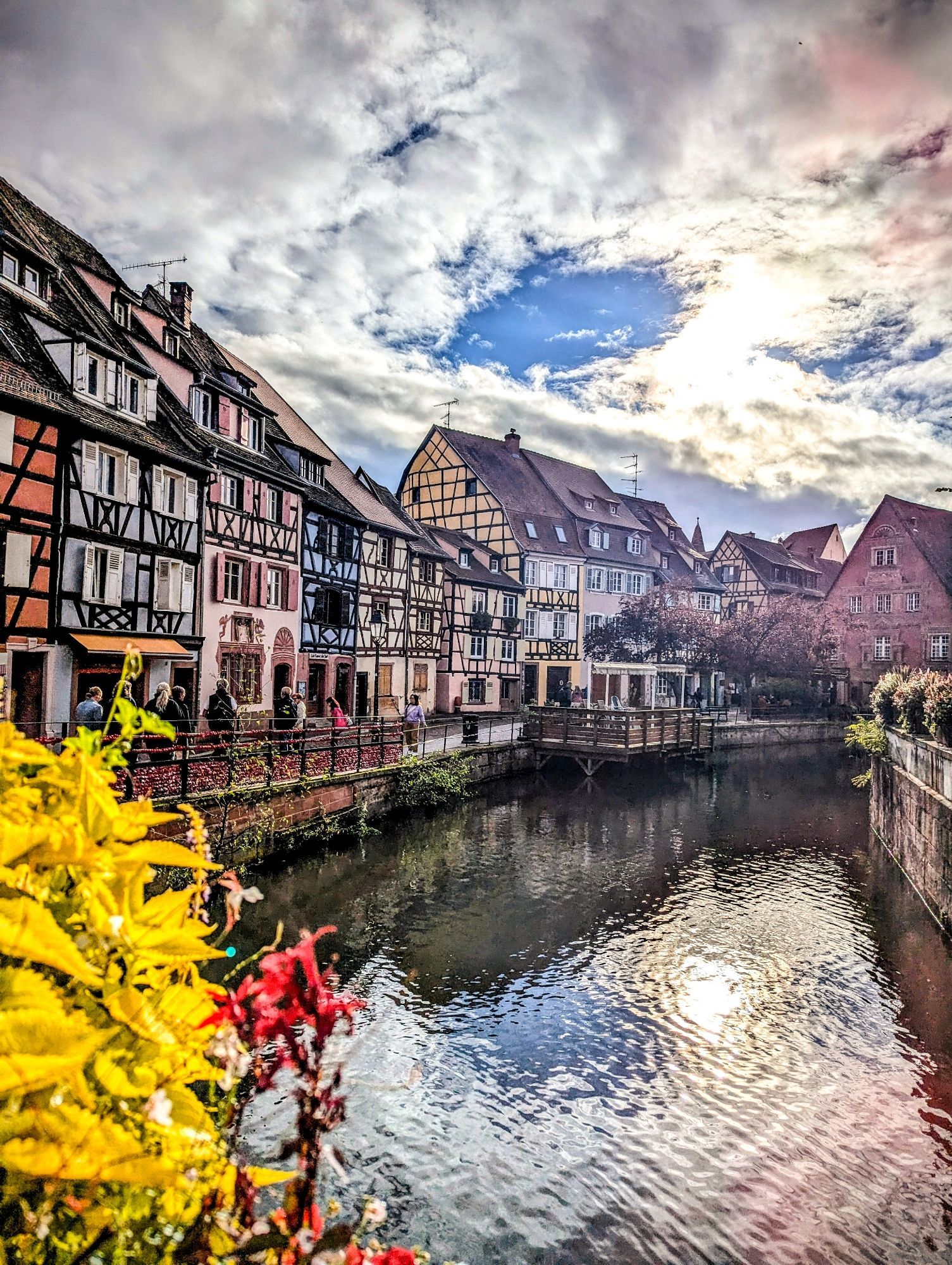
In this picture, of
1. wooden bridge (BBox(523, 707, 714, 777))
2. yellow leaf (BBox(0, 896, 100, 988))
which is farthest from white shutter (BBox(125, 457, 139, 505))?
yellow leaf (BBox(0, 896, 100, 988))

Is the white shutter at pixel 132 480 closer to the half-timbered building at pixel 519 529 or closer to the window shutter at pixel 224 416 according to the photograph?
the window shutter at pixel 224 416

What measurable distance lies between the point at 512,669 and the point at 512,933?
1192 inches

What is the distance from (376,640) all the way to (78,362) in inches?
657

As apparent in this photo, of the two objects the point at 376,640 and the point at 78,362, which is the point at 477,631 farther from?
the point at 78,362

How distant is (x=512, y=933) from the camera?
14008 millimetres

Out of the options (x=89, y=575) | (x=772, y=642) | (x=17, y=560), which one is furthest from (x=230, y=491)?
(x=772, y=642)

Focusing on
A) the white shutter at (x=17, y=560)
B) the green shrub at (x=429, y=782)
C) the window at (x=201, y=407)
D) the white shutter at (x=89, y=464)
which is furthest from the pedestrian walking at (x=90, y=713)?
the window at (x=201, y=407)

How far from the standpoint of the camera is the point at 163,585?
21.9 metres

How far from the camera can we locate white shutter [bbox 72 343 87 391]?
19125 mm

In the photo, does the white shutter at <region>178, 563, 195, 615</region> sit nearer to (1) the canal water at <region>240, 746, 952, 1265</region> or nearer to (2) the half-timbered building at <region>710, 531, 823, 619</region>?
(1) the canal water at <region>240, 746, 952, 1265</region>

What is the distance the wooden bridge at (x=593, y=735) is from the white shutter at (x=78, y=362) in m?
20.3

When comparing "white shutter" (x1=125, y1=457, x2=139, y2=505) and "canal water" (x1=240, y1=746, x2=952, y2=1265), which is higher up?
"white shutter" (x1=125, y1=457, x2=139, y2=505)

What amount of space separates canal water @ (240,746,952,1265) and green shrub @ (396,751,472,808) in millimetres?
3782

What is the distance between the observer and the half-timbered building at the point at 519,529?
45625 millimetres
